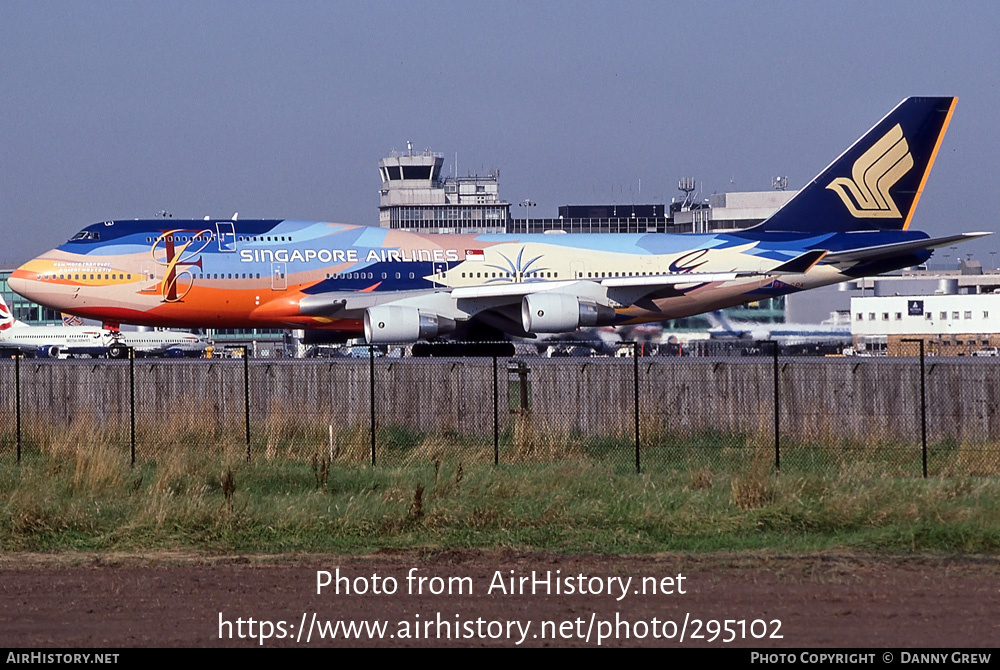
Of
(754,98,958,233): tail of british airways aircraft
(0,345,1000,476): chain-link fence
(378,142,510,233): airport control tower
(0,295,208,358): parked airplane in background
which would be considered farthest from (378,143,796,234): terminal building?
(0,345,1000,476): chain-link fence

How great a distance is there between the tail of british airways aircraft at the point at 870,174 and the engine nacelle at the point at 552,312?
8263 millimetres

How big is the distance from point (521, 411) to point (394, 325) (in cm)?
1241

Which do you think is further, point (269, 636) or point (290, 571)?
point (290, 571)

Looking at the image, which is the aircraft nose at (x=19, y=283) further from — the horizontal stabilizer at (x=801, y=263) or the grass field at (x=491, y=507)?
the horizontal stabilizer at (x=801, y=263)

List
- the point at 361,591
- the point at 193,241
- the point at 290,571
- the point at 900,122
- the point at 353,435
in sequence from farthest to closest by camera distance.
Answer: the point at 900,122
the point at 193,241
the point at 353,435
the point at 290,571
the point at 361,591

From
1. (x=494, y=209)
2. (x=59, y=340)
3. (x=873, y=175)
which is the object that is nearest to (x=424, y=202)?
(x=494, y=209)

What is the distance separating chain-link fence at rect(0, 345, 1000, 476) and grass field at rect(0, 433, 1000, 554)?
1390 mm

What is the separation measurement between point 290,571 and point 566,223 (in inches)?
5044

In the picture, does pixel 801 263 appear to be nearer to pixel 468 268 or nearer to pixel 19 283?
pixel 468 268

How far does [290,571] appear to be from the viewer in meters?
11.8

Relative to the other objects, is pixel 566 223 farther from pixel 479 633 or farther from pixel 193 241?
pixel 479 633

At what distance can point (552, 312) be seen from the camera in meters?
33.2

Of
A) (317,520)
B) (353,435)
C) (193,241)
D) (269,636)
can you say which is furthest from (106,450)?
(193,241)

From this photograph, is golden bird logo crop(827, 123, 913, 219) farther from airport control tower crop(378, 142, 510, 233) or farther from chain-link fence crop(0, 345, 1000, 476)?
airport control tower crop(378, 142, 510, 233)
